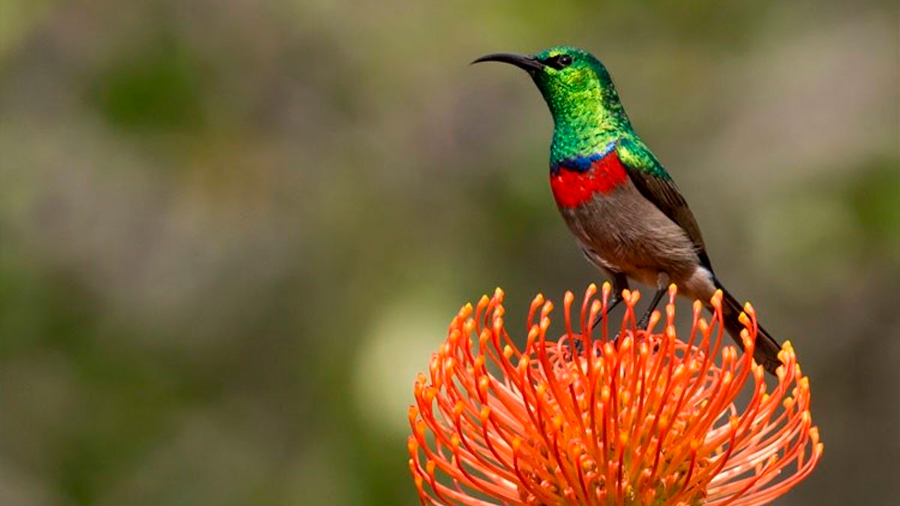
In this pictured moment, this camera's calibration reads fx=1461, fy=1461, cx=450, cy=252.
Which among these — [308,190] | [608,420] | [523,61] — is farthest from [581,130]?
[308,190]

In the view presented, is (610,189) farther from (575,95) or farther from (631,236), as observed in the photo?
(575,95)

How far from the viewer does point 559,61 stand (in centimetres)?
362

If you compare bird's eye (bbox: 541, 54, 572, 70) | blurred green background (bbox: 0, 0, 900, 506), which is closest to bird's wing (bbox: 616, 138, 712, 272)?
bird's eye (bbox: 541, 54, 572, 70)

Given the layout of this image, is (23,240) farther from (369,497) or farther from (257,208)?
(369,497)

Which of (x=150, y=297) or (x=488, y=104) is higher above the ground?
(x=488, y=104)

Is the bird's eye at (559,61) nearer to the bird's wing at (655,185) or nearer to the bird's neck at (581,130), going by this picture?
the bird's neck at (581,130)

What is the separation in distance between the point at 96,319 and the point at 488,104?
6.71ft

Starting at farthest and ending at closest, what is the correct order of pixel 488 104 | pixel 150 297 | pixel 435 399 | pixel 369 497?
pixel 488 104
pixel 150 297
pixel 369 497
pixel 435 399

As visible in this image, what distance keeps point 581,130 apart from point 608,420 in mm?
886

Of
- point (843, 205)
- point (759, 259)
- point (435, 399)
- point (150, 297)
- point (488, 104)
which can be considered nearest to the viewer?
point (435, 399)

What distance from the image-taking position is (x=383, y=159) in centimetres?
627

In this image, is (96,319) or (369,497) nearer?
(369,497)

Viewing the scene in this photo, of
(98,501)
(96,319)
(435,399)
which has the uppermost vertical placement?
(435,399)

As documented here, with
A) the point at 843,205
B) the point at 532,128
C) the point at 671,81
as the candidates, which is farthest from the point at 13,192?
the point at 843,205
